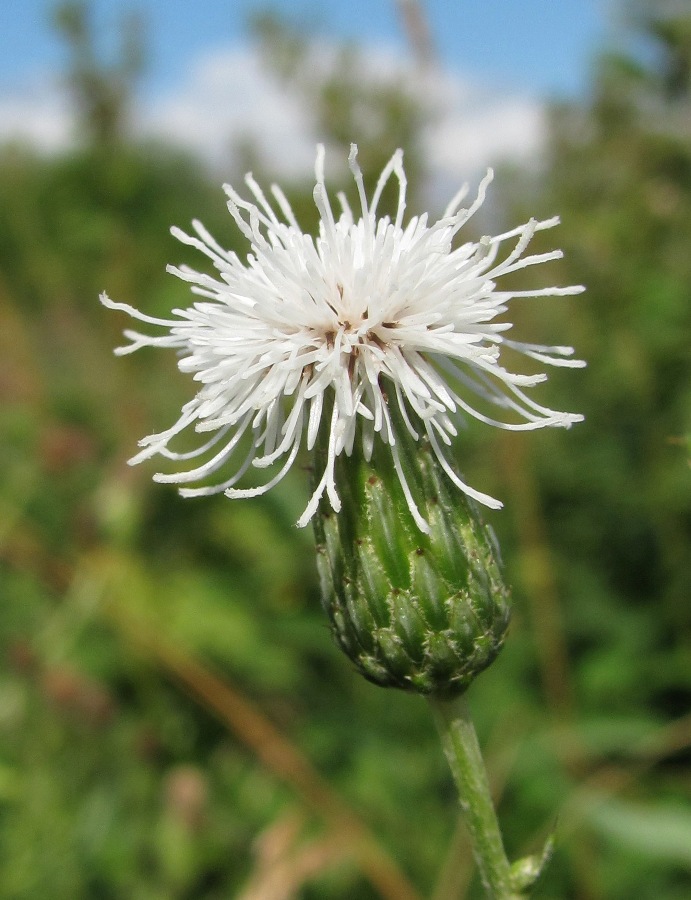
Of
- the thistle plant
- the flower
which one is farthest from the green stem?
the flower

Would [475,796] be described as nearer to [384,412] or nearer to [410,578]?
[410,578]

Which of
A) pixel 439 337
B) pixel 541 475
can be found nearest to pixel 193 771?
pixel 541 475

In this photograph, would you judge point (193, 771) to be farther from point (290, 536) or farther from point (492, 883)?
point (492, 883)

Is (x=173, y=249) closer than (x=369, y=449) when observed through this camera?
No

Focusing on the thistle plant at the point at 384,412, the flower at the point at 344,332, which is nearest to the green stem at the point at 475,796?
the thistle plant at the point at 384,412

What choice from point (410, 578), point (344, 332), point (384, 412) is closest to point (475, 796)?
point (410, 578)

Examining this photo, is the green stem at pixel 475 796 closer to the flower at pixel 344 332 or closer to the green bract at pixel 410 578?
the green bract at pixel 410 578
